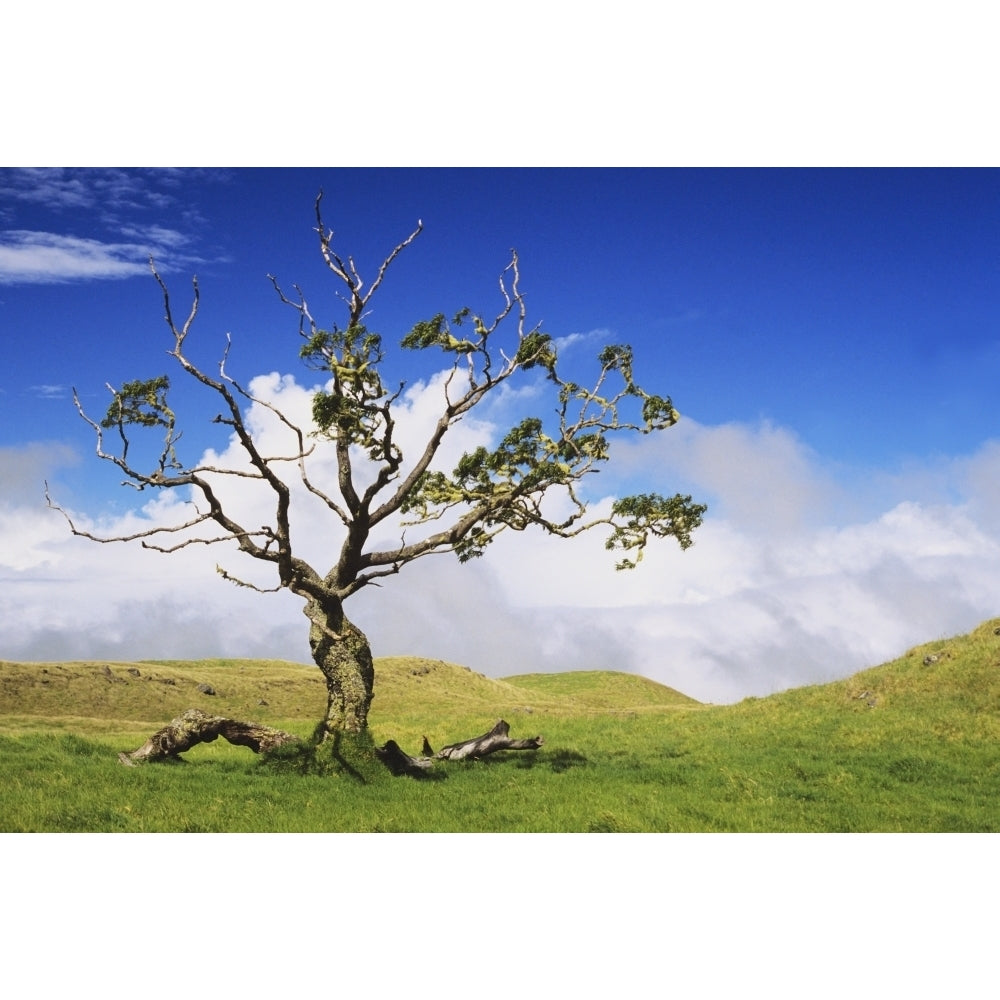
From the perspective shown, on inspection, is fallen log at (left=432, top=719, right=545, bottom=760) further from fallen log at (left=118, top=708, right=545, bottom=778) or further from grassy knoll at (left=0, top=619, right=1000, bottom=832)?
fallen log at (left=118, top=708, right=545, bottom=778)

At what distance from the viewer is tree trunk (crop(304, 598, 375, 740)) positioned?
17.9 meters

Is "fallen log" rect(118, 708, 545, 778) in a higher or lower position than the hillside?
higher

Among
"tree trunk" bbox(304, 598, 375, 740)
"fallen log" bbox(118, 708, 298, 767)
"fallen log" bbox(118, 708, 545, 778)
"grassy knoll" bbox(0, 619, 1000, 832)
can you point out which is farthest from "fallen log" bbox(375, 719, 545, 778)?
"fallen log" bbox(118, 708, 298, 767)

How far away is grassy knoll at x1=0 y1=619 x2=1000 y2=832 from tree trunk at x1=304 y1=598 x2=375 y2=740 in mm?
1553

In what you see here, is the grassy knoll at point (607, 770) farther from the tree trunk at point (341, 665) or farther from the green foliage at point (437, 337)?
the green foliage at point (437, 337)

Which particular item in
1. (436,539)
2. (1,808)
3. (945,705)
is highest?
(436,539)

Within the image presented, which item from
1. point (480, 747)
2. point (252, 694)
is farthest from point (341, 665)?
point (252, 694)

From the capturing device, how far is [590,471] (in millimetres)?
19688

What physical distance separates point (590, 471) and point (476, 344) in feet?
14.1

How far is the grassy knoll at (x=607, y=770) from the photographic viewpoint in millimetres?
13492

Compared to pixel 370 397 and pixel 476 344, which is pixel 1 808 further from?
pixel 476 344

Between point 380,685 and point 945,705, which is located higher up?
point 945,705

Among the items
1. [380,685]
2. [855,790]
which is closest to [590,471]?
[855,790]

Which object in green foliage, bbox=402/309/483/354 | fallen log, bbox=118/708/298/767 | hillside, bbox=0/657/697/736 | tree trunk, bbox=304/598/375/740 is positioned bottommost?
hillside, bbox=0/657/697/736
